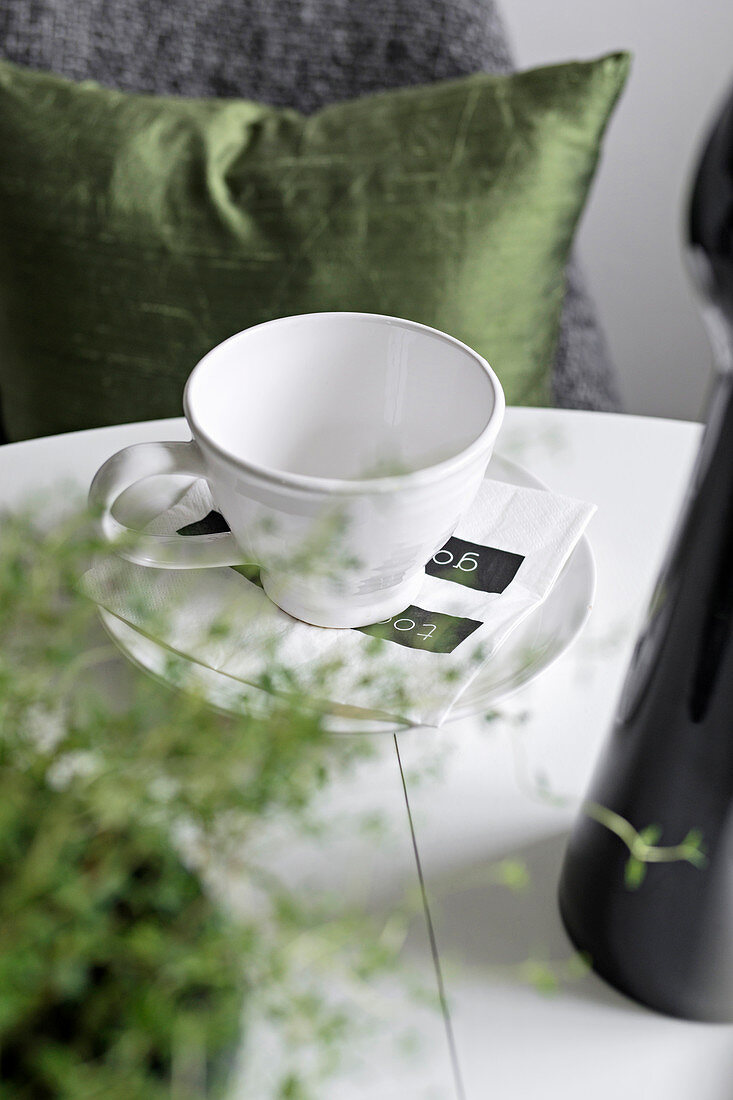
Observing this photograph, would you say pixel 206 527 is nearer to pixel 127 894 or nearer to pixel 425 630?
pixel 425 630

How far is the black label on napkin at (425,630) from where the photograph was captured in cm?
43

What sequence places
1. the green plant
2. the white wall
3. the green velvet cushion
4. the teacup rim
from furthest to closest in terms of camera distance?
the white wall → the green velvet cushion → the teacup rim → the green plant

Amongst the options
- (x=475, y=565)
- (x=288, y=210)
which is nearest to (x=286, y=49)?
(x=288, y=210)

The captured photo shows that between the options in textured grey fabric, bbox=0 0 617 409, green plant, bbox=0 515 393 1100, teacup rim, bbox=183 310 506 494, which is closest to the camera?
green plant, bbox=0 515 393 1100

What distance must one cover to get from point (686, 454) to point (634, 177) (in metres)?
0.94

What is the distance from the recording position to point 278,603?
445mm

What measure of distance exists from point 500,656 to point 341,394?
0.16 meters

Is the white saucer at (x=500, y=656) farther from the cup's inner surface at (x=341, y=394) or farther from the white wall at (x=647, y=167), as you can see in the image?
the white wall at (x=647, y=167)

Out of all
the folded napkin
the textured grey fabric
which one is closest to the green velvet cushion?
the textured grey fabric

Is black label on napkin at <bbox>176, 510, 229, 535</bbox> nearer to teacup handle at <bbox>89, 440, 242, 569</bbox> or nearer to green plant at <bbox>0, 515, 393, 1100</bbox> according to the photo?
teacup handle at <bbox>89, 440, 242, 569</bbox>

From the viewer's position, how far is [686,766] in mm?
253

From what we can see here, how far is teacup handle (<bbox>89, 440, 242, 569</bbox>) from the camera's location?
414mm

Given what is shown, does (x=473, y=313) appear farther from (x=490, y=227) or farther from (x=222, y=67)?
(x=222, y=67)

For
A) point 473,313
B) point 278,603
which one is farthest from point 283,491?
point 473,313
